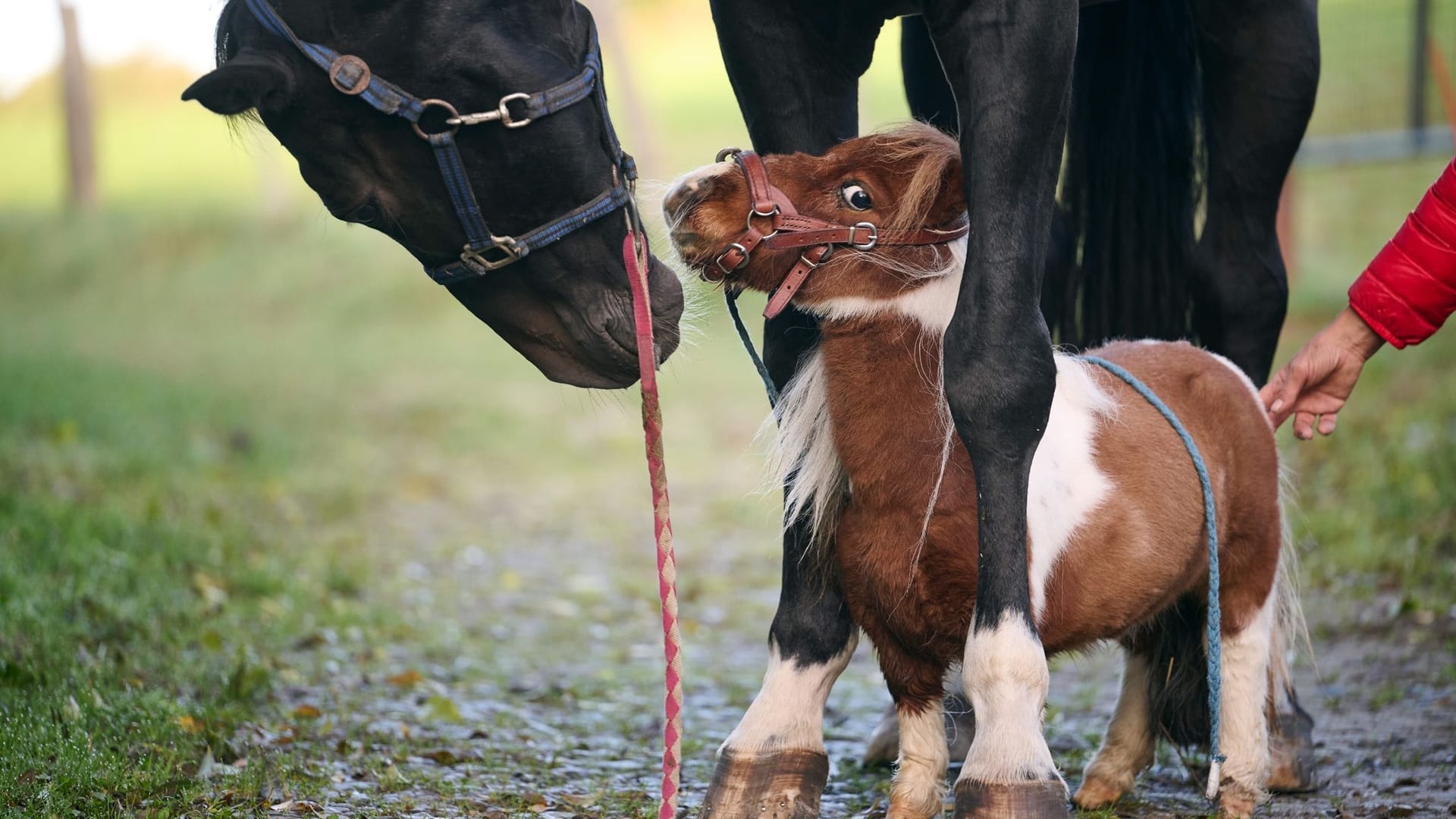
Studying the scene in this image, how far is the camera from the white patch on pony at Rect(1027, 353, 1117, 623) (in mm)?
2129

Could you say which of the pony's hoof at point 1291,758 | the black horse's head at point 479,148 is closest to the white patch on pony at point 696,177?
the black horse's head at point 479,148

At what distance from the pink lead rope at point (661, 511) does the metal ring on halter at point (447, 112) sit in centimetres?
35

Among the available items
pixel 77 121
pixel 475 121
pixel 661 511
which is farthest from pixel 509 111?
pixel 77 121

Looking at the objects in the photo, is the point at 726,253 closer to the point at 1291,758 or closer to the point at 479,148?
the point at 479,148

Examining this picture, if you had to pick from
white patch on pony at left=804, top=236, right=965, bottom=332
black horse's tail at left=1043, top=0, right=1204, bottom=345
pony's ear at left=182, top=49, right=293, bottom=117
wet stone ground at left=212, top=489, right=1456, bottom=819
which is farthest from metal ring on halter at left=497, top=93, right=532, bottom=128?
black horse's tail at left=1043, top=0, right=1204, bottom=345

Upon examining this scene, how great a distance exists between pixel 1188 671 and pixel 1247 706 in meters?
0.15

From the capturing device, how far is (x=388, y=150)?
2244 mm

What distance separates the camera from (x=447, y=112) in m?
2.21

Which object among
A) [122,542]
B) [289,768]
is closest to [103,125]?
[122,542]

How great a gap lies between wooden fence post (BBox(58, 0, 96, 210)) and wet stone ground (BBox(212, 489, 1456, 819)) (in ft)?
44.9

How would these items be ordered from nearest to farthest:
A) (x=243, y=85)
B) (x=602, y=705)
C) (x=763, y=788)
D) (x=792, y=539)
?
(x=243, y=85) → (x=763, y=788) → (x=792, y=539) → (x=602, y=705)

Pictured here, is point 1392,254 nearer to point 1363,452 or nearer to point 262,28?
point 262,28

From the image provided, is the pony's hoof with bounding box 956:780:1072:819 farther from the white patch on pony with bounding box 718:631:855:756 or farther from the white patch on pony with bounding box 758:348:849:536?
the white patch on pony with bounding box 758:348:849:536

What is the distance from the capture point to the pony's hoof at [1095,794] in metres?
2.56
